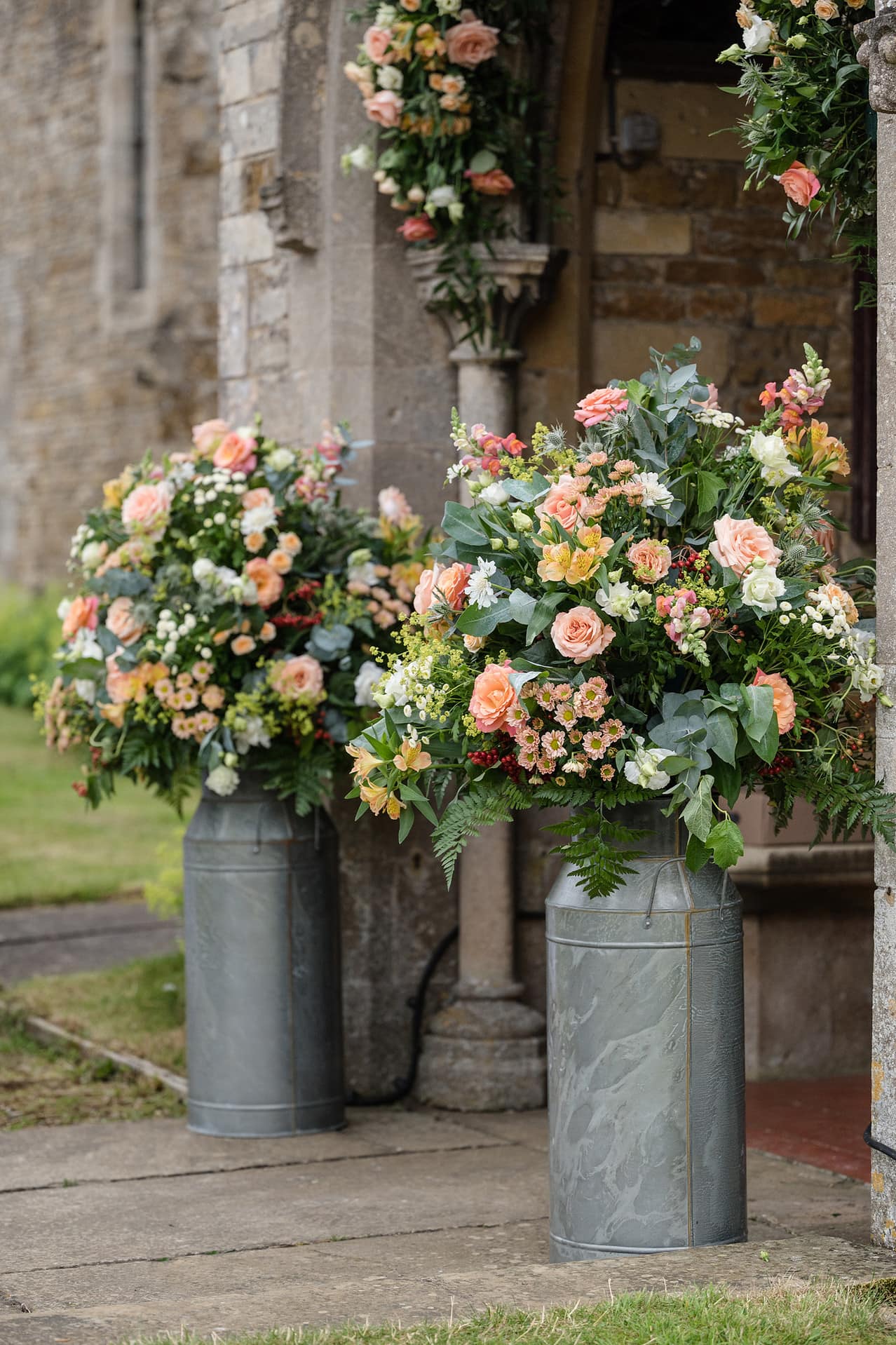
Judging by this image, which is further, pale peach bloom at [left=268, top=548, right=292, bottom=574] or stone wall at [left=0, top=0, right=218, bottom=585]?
stone wall at [left=0, top=0, right=218, bottom=585]

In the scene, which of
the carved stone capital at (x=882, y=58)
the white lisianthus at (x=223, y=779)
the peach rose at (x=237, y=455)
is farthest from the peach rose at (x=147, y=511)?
the carved stone capital at (x=882, y=58)

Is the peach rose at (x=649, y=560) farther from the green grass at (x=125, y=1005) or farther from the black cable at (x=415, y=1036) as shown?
the green grass at (x=125, y=1005)

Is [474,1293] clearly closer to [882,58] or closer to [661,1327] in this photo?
[661,1327]

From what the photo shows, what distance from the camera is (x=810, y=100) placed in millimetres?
3947

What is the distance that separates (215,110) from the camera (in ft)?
58.6

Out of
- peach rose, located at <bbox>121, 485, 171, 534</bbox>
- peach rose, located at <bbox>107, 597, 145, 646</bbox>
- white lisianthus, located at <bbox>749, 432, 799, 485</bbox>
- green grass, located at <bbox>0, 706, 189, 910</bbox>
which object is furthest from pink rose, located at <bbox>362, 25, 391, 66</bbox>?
green grass, located at <bbox>0, 706, 189, 910</bbox>

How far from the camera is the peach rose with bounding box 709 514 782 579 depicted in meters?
3.57

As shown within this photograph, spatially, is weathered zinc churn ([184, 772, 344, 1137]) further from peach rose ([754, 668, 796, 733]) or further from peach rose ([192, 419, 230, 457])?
peach rose ([754, 668, 796, 733])

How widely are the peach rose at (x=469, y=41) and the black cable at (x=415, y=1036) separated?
261 cm

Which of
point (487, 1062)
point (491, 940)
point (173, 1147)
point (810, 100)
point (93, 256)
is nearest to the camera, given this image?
point (810, 100)

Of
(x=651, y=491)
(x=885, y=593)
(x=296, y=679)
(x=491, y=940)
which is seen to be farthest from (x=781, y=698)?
(x=491, y=940)

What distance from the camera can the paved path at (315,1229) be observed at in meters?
3.52

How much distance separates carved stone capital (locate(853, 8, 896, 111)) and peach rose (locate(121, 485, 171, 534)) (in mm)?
2336

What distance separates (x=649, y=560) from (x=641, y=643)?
0.51ft
